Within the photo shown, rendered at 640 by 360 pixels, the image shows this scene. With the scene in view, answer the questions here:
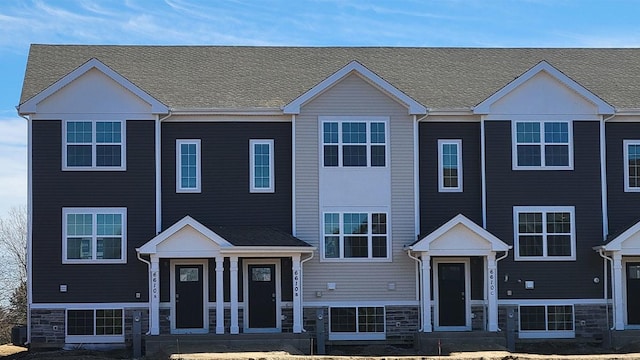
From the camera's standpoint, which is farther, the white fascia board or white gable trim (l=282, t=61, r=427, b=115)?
white gable trim (l=282, t=61, r=427, b=115)

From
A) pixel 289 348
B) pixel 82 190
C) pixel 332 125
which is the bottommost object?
pixel 289 348

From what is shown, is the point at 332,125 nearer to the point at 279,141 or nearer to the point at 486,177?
the point at 279,141

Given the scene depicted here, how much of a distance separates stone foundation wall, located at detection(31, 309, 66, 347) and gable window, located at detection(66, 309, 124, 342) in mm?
228

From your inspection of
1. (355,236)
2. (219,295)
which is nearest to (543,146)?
(355,236)

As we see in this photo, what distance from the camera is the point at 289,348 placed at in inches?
1118

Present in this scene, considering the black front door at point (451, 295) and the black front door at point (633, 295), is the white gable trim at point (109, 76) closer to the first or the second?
the black front door at point (451, 295)

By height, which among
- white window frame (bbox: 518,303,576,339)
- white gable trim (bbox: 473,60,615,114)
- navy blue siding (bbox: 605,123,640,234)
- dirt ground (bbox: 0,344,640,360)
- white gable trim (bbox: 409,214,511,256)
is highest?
white gable trim (bbox: 473,60,615,114)

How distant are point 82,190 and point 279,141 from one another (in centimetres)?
595

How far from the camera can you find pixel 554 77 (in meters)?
31.1

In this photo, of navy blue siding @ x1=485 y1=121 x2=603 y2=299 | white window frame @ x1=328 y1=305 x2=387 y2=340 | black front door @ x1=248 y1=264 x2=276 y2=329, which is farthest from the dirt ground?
black front door @ x1=248 y1=264 x2=276 y2=329

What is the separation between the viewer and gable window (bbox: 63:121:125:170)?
30.5m

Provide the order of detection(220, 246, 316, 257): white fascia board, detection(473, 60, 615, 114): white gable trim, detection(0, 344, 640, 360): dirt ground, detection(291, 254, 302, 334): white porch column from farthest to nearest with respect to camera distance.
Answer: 1. detection(473, 60, 615, 114): white gable trim
2. detection(291, 254, 302, 334): white porch column
3. detection(220, 246, 316, 257): white fascia board
4. detection(0, 344, 640, 360): dirt ground

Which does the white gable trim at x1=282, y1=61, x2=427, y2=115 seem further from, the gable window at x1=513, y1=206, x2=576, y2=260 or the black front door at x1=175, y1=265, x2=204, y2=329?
the black front door at x1=175, y1=265, x2=204, y2=329

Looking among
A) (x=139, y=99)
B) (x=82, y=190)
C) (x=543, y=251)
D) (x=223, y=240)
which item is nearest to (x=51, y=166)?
(x=82, y=190)
